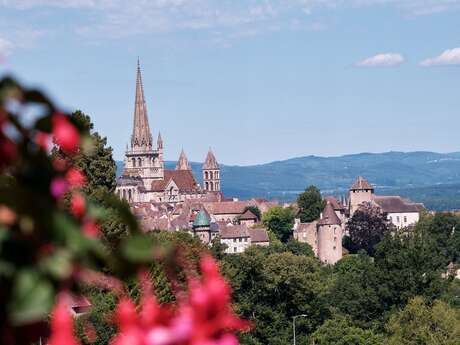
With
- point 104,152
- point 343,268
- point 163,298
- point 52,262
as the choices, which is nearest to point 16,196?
point 52,262

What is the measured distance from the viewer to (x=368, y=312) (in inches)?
3004

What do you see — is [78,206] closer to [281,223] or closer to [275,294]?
[275,294]

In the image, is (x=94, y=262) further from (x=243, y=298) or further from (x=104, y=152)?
(x=243, y=298)

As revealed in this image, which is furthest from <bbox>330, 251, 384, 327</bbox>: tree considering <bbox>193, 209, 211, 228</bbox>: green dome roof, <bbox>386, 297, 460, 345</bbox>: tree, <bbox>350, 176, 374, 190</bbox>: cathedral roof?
<bbox>350, 176, 374, 190</bbox>: cathedral roof

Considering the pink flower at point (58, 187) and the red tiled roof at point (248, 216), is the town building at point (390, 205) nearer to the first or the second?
the red tiled roof at point (248, 216)

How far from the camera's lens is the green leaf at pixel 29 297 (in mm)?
1911

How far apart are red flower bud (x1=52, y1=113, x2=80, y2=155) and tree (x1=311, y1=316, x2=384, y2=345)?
60915 millimetres

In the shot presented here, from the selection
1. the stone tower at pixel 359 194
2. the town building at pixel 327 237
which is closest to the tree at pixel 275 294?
Answer: the town building at pixel 327 237

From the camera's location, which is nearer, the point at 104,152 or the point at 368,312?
the point at 104,152

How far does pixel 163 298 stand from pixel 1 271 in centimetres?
3846

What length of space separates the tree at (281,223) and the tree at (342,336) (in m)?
90.4

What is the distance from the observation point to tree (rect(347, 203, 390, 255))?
14950 centimetres

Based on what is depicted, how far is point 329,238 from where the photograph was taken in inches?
5512

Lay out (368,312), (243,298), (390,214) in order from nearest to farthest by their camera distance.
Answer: (243,298) < (368,312) < (390,214)
